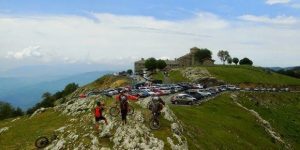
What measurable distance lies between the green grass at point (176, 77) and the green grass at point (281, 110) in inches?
1622

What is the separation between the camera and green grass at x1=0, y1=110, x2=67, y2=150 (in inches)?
1899

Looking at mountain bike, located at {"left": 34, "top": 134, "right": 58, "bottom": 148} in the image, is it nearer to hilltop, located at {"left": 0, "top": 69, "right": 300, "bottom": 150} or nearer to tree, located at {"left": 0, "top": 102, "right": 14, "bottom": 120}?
hilltop, located at {"left": 0, "top": 69, "right": 300, "bottom": 150}

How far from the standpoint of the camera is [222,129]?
66.6 meters

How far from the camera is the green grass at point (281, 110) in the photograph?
93.4m

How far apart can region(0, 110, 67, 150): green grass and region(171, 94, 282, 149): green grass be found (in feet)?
57.7

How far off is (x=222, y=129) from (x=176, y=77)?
116755 millimetres

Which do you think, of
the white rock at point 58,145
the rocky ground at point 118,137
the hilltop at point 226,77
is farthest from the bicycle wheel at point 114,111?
the hilltop at point 226,77

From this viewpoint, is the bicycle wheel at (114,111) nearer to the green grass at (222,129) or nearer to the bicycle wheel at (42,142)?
the bicycle wheel at (42,142)

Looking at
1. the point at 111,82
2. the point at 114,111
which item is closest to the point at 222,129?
the point at 114,111

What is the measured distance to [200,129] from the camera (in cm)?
5794

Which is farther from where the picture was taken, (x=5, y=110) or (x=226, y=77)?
(x=226, y=77)

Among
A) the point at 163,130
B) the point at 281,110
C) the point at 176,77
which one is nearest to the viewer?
the point at 163,130

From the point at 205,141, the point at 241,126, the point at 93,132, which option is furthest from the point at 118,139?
the point at 241,126

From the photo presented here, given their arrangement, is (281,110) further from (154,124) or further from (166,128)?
(154,124)
